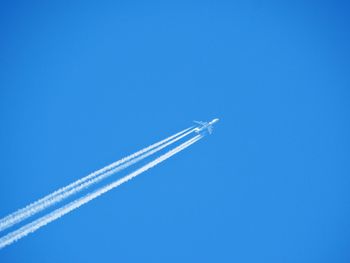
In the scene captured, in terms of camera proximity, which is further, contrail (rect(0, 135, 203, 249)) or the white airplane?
the white airplane

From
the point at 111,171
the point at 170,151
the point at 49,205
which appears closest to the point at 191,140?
the point at 170,151

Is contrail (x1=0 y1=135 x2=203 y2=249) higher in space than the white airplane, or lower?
lower

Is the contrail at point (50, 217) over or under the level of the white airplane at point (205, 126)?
under

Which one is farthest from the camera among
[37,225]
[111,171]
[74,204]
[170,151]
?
[170,151]

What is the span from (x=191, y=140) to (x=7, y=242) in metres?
14.5

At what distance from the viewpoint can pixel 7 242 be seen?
15891 millimetres

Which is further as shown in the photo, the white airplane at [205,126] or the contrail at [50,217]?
the white airplane at [205,126]

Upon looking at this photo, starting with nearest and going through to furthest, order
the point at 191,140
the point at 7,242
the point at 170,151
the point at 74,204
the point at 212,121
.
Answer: the point at 7,242 < the point at 74,204 < the point at 170,151 < the point at 191,140 < the point at 212,121

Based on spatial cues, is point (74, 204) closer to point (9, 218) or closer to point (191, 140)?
point (9, 218)

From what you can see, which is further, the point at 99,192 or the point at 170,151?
the point at 170,151

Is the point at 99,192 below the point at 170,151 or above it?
below

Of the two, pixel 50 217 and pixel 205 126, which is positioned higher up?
pixel 205 126

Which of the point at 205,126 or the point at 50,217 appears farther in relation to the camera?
the point at 205,126

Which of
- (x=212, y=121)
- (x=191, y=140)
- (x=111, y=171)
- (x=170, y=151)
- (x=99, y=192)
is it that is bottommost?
(x=99, y=192)
